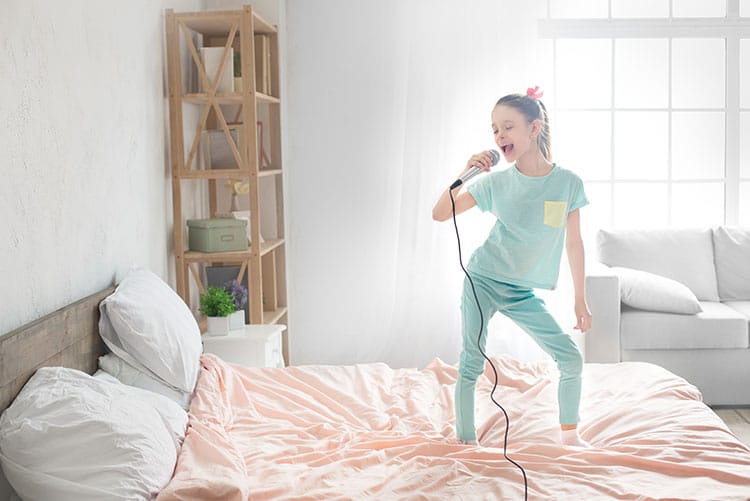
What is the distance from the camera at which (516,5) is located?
4.98 meters

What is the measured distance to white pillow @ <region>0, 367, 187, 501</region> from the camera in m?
2.03

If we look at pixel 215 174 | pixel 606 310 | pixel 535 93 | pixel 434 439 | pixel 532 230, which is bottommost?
pixel 434 439

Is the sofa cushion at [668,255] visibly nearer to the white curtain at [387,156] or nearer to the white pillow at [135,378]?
the white curtain at [387,156]

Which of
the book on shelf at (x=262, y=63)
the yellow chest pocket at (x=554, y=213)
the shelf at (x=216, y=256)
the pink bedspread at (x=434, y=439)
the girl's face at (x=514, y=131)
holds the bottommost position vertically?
the pink bedspread at (x=434, y=439)

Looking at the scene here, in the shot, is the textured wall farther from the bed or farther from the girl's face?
the girl's face

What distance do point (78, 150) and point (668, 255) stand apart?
10.0 feet

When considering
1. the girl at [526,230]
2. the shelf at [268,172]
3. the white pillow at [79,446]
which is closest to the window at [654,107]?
the shelf at [268,172]

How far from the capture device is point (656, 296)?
4.21 meters

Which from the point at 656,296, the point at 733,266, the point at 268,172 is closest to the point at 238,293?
the point at 268,172

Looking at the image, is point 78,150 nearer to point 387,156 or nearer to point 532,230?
point 532,230

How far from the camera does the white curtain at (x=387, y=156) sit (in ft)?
16.4

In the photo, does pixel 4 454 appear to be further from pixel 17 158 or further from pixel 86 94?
pixel 86 94

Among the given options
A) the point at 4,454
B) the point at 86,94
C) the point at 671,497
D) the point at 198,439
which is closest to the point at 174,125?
the point at 86,94

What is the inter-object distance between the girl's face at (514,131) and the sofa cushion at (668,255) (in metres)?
2.01
